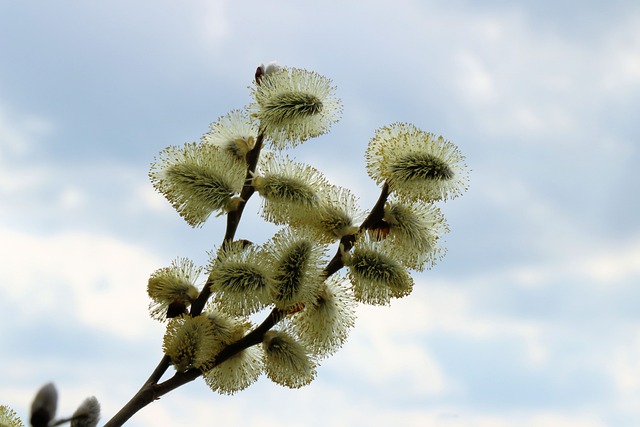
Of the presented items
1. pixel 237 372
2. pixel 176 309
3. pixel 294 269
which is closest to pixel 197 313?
pixel 176 309

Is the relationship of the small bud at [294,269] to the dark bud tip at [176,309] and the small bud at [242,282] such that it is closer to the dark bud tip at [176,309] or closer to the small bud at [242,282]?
the small bud at [242,282]

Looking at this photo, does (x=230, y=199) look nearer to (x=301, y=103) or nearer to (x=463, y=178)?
(x=301, y=103)

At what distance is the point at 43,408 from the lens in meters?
1.53

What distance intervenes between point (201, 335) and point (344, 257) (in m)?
0.40

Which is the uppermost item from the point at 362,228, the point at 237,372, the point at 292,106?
the point at 292,106

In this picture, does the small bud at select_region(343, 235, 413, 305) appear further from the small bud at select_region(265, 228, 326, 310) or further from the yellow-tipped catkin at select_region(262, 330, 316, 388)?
the yellow-tipped catkin at select_region(262, 330, 316, 388)

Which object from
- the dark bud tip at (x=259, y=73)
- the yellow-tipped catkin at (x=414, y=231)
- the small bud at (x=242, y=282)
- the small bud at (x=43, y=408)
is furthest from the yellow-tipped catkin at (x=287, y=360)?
the dark bud tip at (x=259, y=73)

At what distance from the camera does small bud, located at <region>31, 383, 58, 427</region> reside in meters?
1.53

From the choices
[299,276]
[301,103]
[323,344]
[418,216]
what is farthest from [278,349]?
[301,103]

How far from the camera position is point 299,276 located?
174cm

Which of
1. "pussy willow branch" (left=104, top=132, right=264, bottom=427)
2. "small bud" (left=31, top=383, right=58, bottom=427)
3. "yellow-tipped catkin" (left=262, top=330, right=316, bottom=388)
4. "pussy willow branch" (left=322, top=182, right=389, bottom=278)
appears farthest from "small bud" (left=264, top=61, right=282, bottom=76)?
"small bud" (left=31, top=383, right=58, bottom=427)

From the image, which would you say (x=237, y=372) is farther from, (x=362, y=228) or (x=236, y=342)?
(x=362, y=228)

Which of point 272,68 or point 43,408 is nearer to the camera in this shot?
point 43,408

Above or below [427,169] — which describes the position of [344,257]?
below
